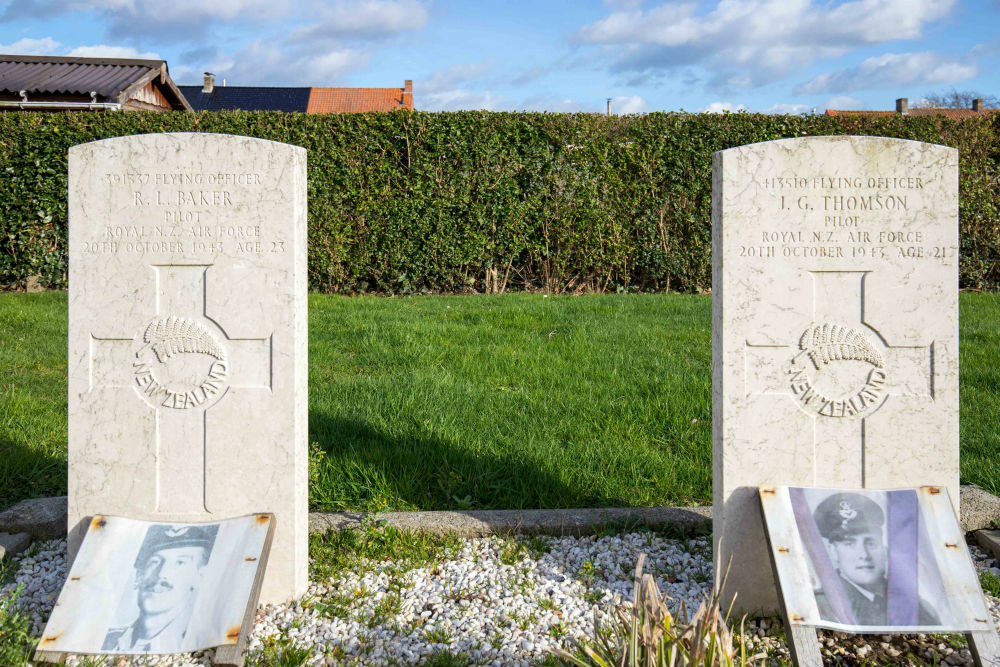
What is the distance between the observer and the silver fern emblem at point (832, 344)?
2.43 m

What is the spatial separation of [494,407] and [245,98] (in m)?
27.5

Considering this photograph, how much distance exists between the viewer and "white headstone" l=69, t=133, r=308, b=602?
2479mm

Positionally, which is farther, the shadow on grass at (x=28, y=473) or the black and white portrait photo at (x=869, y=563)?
the shadow on grass at (x=28, y=473)

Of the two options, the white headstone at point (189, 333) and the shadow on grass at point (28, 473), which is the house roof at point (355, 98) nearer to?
the shadow on grass at point (28, 473)

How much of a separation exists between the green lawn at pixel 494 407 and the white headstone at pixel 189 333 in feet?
2.20

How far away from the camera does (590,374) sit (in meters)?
4.81

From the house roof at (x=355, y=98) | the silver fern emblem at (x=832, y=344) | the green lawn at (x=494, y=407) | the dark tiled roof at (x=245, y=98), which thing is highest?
the house roof at (x=355, y=98)

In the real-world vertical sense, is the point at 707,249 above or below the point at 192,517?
above

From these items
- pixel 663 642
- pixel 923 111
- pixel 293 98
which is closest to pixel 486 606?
pixel 663 642

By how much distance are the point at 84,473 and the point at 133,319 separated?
0.56 meters

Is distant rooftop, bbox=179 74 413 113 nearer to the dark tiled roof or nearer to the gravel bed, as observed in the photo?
the dark tiled roof

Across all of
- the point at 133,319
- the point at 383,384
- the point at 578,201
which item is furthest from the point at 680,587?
the point at 578,201

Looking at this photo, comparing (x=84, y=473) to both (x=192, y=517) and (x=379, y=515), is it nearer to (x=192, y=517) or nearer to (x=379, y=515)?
(x=192, y=517)

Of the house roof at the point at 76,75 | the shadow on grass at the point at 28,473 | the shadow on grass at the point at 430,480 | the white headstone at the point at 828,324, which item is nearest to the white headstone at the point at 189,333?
the shadow on grass at the point at 430,480
